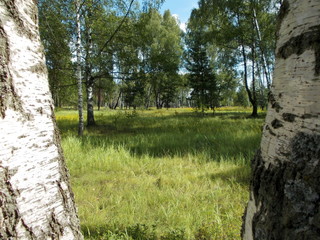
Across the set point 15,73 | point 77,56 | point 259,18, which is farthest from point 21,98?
point 259,18

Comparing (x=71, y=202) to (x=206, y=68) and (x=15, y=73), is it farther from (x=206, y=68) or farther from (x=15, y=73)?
(x=206, y=68)

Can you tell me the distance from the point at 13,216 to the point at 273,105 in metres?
1.00

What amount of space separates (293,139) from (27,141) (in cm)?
92

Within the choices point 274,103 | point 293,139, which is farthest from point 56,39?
point 293,139

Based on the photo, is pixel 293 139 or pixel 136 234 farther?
pixel 136 234

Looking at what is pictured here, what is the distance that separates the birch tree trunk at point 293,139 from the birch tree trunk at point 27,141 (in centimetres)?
79

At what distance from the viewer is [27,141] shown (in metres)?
0.84

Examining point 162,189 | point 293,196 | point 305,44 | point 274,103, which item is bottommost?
point 162,189

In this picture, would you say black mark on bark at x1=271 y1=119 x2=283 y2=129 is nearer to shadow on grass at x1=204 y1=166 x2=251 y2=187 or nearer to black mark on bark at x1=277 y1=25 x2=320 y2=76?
black mark on bark at x1=277 y1=25 x2=320 y2=76

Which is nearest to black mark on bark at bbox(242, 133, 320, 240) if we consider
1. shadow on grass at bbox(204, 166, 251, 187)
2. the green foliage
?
shadow on grass at bbox(204, 166, 251, 187)

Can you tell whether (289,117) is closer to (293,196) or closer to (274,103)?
(274,103)

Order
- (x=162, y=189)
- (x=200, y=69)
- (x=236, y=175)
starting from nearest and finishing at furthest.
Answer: (x=162, y=189) → (x=236, y=175) → (x=200, y=69)

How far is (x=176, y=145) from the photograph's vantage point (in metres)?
5.12

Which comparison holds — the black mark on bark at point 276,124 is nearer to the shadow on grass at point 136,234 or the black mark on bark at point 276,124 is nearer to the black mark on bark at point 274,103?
the black mark on bark at point 274,103
